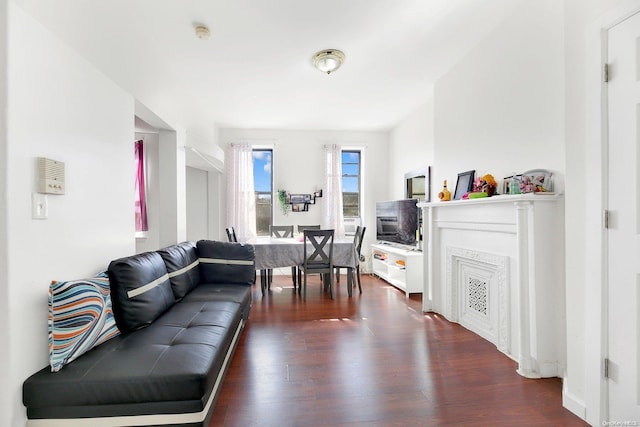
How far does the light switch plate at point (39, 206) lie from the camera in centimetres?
149

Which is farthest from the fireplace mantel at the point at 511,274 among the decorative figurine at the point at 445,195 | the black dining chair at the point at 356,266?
the black dining chair at the point at 356,266

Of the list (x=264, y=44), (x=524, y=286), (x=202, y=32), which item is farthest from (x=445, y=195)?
(x=202, y=32)

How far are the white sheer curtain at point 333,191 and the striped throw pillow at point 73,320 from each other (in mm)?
4440

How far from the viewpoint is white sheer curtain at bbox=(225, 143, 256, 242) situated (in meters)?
→ 5.68

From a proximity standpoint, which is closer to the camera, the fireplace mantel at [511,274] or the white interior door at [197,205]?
the fireplace mantel at [511,274]

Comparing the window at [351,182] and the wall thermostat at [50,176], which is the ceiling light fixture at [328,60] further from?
the window at [351,182]

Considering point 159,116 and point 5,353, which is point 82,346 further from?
point 159,116

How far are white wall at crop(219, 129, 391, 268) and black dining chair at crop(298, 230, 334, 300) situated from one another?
1.74m

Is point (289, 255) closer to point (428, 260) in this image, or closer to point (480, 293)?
point (428, 260)

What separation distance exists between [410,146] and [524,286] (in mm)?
3361

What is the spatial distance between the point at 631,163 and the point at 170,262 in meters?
3.17

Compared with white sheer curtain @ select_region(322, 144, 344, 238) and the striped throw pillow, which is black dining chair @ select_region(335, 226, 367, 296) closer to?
white sheer curtain @ select_region(322, 144, 344, 238)

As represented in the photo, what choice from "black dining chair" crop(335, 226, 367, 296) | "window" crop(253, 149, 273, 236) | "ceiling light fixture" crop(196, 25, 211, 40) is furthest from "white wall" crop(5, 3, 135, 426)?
"window" crop(253, 149, 273, 236)

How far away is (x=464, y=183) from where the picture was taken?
316 centimetres
